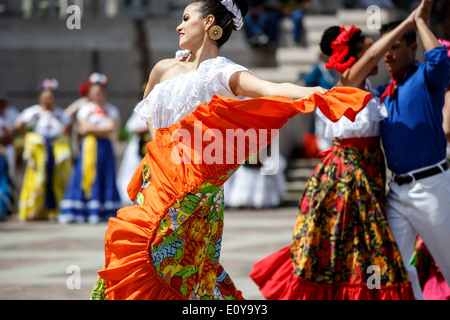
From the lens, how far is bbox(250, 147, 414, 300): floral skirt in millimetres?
4934

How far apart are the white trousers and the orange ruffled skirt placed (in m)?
1.47

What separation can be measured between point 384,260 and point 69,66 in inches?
528

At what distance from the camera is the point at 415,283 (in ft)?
16.5

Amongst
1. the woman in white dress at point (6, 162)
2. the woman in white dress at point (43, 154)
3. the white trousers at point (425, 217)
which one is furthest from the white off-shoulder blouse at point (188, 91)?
the woman in white dress at point (6, 162)

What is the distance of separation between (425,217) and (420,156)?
377 millimetres

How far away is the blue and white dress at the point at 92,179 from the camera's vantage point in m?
11.8

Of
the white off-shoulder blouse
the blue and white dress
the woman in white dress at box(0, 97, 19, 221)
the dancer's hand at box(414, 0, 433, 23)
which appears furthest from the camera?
the woman in white dress at box(0, 97, 19, 221)

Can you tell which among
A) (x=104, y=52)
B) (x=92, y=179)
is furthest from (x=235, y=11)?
(x=104, y=52)

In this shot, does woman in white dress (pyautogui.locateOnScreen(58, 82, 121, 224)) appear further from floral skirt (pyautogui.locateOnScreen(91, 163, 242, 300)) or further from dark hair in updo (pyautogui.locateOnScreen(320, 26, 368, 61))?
floral skirt (pyautogui.locateOnScreen(91, 163, 242, 300))

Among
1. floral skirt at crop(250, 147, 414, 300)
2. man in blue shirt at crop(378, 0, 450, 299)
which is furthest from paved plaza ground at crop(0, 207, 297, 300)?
man in blue shirt at crop(378, 0, 450, 299)

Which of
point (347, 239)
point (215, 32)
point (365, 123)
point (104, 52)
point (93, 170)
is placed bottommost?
point (347, 239)

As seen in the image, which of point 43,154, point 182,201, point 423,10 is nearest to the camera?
point 182,201

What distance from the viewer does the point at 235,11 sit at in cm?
411

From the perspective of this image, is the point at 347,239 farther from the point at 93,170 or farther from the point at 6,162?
the point at 6,162
